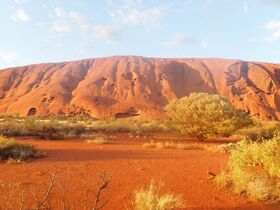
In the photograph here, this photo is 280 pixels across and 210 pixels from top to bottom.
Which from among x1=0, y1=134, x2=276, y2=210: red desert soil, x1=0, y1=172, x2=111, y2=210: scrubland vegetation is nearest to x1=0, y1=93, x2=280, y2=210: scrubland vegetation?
x1=0, y1=134, x2=276, y2=210: red desert soil

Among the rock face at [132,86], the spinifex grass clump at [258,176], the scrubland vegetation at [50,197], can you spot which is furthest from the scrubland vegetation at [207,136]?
the rock face at [132,86]

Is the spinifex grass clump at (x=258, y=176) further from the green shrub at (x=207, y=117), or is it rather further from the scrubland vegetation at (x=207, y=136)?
the green shrub at (x=207, y=117)

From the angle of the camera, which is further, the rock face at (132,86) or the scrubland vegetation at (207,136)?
the rock face at (132,86)

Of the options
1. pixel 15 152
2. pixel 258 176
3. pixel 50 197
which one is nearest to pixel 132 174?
pixel 50 197

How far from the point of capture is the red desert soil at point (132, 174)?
707cm

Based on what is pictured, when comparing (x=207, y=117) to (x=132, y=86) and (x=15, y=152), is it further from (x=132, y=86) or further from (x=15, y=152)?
(x=132, y=86)

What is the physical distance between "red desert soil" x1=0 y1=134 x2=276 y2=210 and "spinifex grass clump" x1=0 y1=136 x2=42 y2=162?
487 mm

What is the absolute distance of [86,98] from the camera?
51.9 m

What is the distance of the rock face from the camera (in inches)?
2032

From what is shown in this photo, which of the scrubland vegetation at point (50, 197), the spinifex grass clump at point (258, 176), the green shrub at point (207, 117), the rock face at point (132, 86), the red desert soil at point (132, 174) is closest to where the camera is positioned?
the scrubland vegetation at point (50, 197)

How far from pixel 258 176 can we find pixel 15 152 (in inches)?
314

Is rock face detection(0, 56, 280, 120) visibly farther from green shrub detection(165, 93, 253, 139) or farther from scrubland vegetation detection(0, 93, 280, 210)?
green shrub detection(165, 93, 253, 139)

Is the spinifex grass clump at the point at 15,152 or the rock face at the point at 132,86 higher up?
the rock face at the point at 132,86

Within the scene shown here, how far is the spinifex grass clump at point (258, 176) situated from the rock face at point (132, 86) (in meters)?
39.1
